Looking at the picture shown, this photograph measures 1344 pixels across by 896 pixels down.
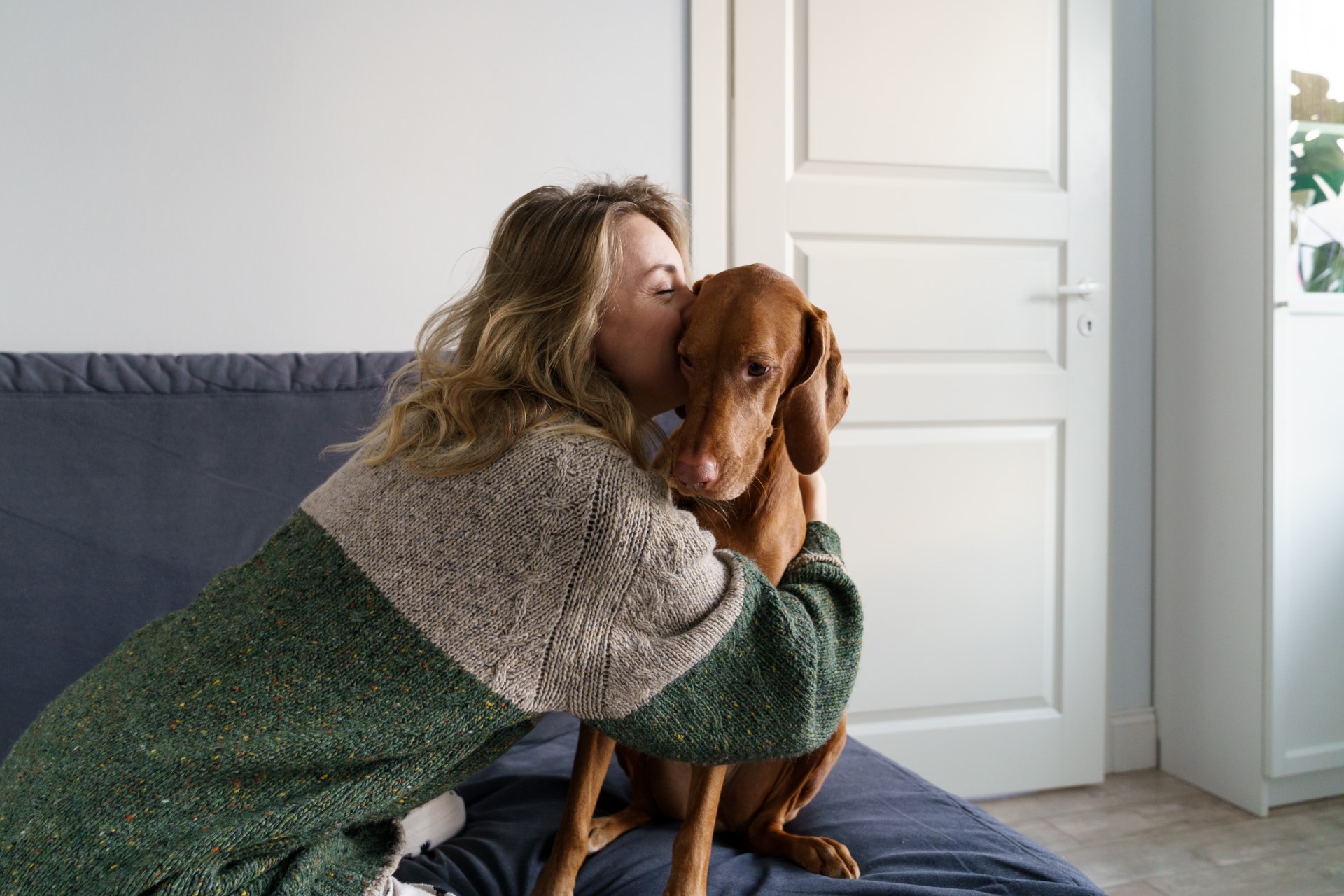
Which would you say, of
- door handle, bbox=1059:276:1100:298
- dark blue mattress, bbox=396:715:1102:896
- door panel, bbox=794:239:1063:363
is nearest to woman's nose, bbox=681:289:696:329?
dark blue mattress, bbox=396:715:1102:896

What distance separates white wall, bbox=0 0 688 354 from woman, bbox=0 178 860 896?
3.28 feet

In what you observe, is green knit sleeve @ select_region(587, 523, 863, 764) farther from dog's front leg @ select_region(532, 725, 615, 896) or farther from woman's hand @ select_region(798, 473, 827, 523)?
woman's hand @ select_region(798, 473, 827, 523)

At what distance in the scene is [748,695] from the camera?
83cm

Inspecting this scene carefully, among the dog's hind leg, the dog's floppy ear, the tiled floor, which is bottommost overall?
the tiled floor

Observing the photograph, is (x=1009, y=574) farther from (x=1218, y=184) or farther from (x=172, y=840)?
(x=172, y=840)

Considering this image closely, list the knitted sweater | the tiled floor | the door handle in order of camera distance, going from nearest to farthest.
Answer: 1. the knitted sweater
2. the tiled floor
3. the door handle

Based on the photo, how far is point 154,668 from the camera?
2.76 feet

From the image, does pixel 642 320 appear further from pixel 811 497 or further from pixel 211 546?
pixel 211 546

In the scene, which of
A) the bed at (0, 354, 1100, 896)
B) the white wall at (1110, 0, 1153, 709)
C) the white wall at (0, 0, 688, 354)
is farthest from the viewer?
the white wall at (1110, 0, 1153, 709)

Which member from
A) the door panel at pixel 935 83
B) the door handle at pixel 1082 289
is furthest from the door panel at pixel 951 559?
the door panel at pixel 935 83

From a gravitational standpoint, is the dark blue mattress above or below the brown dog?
below

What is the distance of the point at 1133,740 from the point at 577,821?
1922 mm

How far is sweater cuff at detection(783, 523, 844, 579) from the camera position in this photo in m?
1.00

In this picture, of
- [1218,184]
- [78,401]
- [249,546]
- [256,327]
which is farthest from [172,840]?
[1218,184]
